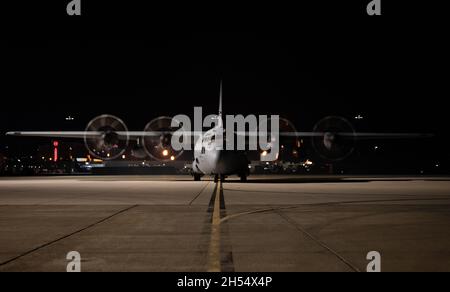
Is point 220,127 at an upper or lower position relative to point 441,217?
upper

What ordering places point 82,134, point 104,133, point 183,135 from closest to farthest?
point 183,135
point 104,133
point 82,134

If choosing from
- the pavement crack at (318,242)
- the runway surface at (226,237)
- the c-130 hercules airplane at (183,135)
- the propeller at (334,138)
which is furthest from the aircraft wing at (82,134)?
the pavement crack at (318,242)

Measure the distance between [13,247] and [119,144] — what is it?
123 ft

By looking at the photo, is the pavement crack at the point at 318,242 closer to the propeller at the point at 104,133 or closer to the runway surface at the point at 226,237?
the runway surface at the point at 226,237

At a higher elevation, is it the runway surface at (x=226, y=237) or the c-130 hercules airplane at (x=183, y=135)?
the c-130 hercules airplane at (x=183, y=135)

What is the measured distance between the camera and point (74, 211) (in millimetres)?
15070

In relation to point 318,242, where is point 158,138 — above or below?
above

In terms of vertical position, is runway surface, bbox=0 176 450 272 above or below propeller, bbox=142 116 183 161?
below

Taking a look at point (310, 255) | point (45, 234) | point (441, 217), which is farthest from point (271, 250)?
point (441, 217)

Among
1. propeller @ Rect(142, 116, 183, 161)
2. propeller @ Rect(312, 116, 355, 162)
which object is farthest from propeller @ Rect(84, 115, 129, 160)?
propeller @ Rect(312, 116, 355, 162)

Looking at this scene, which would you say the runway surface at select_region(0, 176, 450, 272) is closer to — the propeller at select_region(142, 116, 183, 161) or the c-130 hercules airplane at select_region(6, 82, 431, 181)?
the c-130 hercules airplane at select_region(6, 82, 431, 181)

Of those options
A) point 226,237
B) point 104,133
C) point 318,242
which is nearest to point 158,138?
point 104,133

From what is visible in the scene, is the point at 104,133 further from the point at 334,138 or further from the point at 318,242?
the point at 318,242
